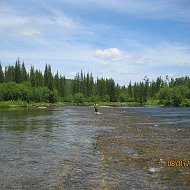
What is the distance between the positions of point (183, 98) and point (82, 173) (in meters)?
163

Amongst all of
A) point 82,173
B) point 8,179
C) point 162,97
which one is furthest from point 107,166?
point 162,97

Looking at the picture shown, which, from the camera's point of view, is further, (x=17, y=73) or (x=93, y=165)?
(x=17, y=73)

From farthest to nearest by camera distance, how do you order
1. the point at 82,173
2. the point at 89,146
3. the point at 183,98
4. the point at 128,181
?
1. the point at 183,98
2. the point at 89,146
3. the point at 82,173
4. the point at 128,181

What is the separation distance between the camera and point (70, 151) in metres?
23.0

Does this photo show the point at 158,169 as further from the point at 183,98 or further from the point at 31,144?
the point at 183,98
